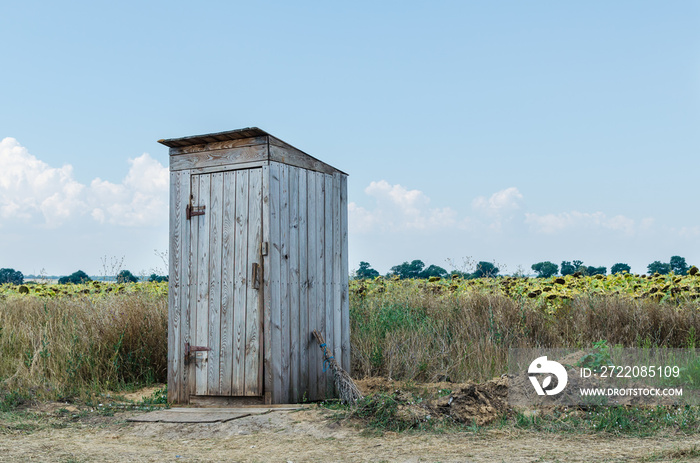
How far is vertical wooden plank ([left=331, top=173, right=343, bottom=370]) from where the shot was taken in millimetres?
7363

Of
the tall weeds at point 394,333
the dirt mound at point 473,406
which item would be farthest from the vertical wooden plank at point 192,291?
the dirt mound at point 473,406

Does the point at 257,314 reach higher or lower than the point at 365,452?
higher

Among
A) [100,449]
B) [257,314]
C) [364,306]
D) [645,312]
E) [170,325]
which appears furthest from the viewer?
[364,306]

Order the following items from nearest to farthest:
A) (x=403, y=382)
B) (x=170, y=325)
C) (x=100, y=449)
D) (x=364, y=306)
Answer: (x=100, y=449)
(x=170, y=325)
(x=403, y=382)
(x=364, y=306)

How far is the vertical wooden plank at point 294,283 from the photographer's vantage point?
6750 millimetres

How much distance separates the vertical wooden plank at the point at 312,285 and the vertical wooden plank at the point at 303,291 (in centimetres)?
3

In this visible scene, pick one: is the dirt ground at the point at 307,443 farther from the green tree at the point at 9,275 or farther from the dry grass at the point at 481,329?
the green tree at the point at 9,275

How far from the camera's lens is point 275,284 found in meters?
6.61

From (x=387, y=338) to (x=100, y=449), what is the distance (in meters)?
4.12

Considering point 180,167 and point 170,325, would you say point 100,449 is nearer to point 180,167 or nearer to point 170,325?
point 170,325

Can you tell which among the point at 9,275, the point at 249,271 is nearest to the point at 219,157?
the point at 249,271

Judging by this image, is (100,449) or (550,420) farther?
(550,420)

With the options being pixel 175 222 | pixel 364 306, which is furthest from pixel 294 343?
pixel 364 306

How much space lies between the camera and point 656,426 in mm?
5547
